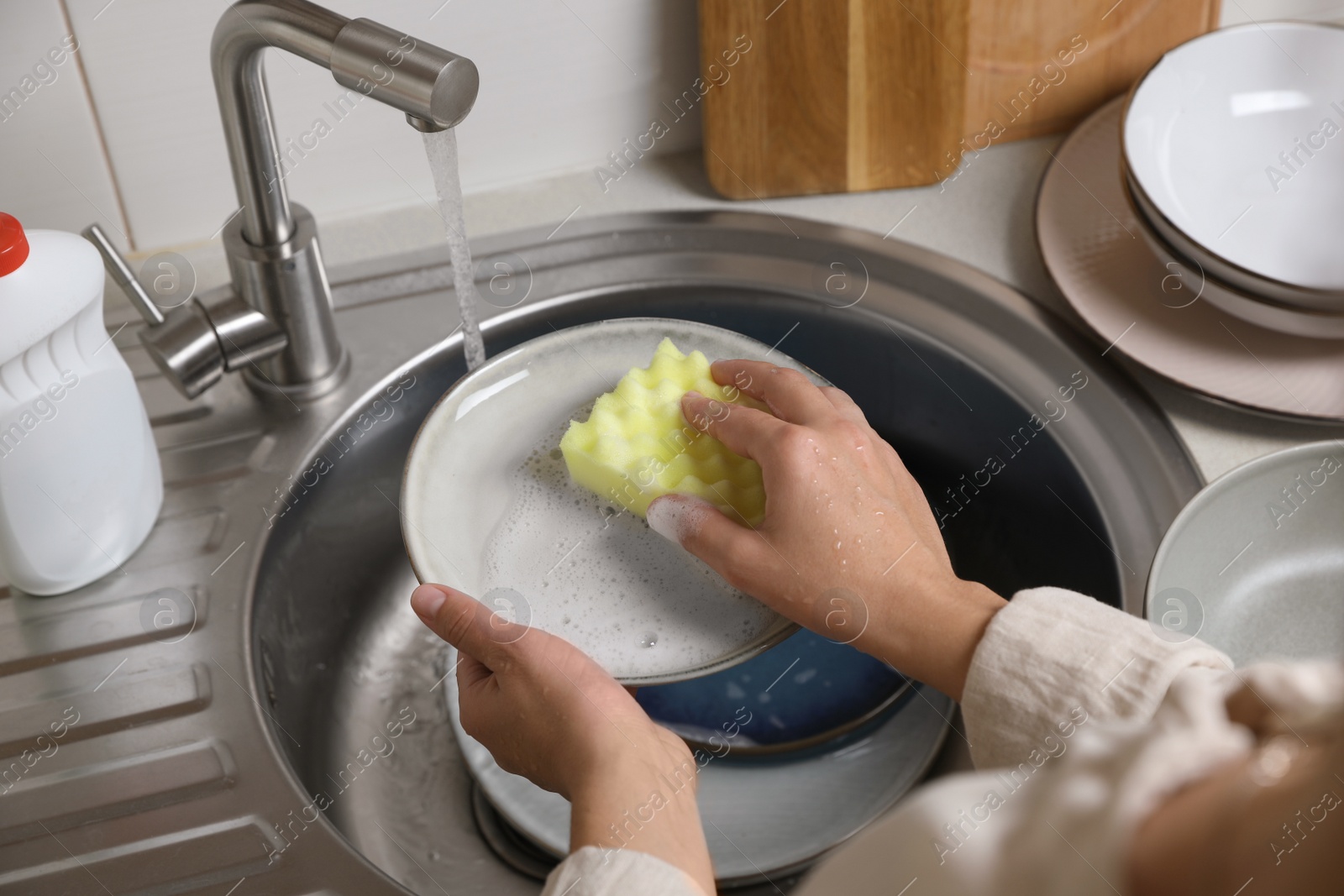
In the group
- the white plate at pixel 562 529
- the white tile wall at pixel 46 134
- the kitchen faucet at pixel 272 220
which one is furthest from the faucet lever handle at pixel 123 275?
the white plate at pixel 562 529

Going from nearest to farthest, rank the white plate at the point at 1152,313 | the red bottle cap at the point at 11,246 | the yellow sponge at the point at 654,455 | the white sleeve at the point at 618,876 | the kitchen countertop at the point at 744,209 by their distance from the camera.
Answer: the white sleeve at the point at 618,876 < the red bottle cap at the point at 11,246 < the yellow sponge at the point at 654,455 < the white plate at the point at 1152,313 < the kitchen countertop at the point at 744,209

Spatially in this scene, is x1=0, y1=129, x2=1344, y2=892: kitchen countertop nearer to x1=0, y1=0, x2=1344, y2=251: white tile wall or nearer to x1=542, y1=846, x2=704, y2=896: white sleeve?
x1=0, y1=0, x2=1344, y2=251: white tile wall

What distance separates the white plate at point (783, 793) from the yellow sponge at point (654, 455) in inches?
9.3

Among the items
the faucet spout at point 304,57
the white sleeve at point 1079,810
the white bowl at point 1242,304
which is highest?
the faucet spout at point 304,57

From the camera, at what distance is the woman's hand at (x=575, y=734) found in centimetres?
56

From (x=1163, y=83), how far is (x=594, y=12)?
19.4 inches

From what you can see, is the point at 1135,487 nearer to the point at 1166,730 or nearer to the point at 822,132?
the point at 822,132

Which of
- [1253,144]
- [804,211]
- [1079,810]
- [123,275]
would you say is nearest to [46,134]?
[123,275]

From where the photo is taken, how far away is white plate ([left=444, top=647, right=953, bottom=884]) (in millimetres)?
802

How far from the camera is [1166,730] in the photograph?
288mm

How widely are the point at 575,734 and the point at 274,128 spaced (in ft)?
1.47

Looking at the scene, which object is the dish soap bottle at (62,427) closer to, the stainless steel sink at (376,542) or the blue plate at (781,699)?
the stainless steel sink at (376,542)

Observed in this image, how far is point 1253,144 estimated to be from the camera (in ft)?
3.05

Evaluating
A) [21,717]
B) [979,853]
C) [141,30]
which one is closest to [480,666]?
[21,717]
